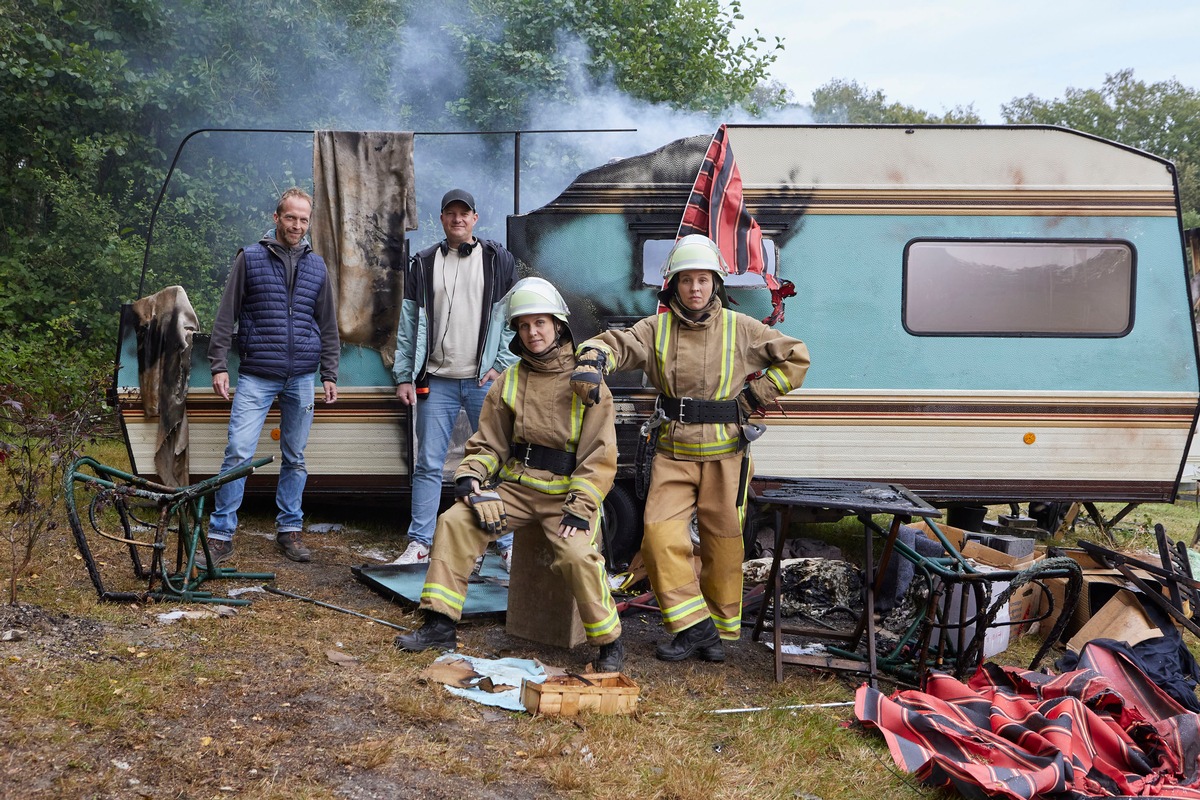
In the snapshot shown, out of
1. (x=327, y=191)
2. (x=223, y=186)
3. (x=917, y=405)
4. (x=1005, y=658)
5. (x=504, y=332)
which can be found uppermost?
(x=223, y=186)

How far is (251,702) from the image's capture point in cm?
352

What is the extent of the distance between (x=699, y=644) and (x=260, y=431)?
2.82 m

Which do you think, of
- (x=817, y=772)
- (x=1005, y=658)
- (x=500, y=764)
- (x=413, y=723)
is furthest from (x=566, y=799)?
(x=1005, y=658)

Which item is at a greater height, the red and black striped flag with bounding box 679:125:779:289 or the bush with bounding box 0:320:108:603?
the red and black striped flag with bounding box 679:125:779:289

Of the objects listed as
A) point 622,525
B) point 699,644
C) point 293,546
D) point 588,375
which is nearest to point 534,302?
point 588,375

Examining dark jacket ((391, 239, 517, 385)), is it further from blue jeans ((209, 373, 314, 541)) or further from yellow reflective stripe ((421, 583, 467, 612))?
yellow reflective stripe ((421, 583, 467, 612))

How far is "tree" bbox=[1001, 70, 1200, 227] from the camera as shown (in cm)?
3120

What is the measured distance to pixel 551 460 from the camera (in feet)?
14.4

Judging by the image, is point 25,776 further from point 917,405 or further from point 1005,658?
point 917,405

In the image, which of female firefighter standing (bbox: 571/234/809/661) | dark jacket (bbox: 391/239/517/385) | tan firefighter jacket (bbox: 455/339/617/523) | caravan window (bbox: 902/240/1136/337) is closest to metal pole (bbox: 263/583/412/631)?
tan firefighter jacket (bbox: 455/339/617/523)

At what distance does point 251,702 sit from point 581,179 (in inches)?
149

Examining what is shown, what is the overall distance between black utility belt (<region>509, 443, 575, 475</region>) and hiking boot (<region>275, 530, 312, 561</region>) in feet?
6.81

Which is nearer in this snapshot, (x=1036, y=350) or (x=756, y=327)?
(x=756, y=327)

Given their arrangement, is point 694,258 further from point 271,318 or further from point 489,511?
point 271,318
